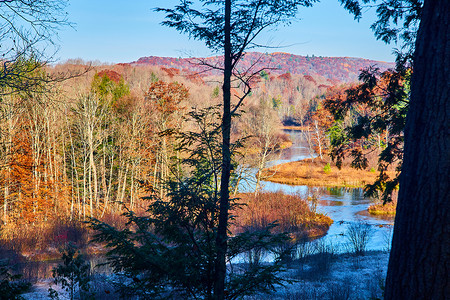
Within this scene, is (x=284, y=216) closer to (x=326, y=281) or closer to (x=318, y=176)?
(x=326, y=281)

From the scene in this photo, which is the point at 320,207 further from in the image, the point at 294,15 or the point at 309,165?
the point at 294,15

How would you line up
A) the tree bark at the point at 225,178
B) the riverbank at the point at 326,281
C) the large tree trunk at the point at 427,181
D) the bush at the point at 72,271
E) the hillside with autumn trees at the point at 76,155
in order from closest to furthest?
the large tree trunk at the point at 427,181 → the bush at the point at 72,271 → the tree bark at the point at 225,178 → the riverbank at the point at 326,281 → the hillside with autumn trees at the point at 76,155

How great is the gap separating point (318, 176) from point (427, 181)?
3266 centimetres

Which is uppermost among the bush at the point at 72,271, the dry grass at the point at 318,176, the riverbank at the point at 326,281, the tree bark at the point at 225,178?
the tree bark at the point at 225,178

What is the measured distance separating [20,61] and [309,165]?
3466cm

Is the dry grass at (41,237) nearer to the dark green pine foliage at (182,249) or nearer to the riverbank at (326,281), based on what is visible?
the riverbank at (326,281)

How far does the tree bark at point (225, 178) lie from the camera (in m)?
4.43

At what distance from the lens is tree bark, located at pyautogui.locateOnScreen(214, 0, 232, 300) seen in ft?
14.5

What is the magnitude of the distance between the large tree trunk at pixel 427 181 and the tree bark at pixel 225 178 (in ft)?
7.61

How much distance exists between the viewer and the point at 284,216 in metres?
20.0

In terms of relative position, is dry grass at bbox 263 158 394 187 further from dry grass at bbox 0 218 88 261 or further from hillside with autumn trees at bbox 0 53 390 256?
dry grass at bbox 0 218 88 261

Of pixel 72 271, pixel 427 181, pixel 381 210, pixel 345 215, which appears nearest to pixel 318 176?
pixel 381 210

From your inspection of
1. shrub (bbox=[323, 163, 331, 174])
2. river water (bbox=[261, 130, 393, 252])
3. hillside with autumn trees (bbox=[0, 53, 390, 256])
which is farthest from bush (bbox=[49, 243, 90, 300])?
shrub (bbox=[323, 163, 331, 174])

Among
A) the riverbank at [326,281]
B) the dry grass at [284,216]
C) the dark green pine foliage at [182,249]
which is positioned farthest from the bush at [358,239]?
the dark green pine foliage at [182,249]
